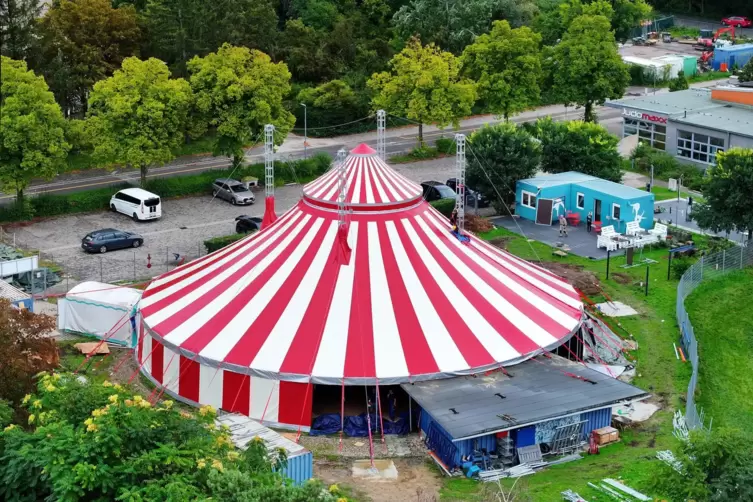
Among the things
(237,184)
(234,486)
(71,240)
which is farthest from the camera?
(237,184)

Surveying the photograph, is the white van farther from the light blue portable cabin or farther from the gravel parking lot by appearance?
the light blue portable cabin

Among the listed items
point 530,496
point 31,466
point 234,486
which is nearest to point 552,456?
point 530,496

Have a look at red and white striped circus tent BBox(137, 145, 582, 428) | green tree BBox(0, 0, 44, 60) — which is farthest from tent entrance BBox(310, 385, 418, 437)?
green tree BBox(0, 0, 44, 60)

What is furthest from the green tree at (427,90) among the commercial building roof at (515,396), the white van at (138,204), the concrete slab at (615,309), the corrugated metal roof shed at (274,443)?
the corrugated metal roof shed at (274,443)

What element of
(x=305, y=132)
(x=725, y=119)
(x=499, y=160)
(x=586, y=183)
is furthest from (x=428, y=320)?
(x=305, y=132)

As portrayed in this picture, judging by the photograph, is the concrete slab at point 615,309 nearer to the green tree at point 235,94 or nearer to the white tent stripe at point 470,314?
the white tent stripe at point 470,314

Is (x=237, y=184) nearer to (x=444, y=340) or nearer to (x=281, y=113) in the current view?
(x=281, y=113)
